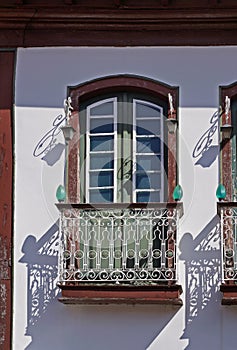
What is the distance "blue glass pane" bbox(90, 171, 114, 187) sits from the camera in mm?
14906

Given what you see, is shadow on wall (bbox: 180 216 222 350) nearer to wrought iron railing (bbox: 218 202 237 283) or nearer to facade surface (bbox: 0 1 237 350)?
facade surface (bbox: 0 1 237 350)

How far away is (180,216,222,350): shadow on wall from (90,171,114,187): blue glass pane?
4.15 ft

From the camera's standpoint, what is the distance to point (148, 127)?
15047mm

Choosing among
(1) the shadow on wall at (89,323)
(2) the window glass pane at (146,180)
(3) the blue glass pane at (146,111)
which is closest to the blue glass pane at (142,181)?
(2) the window glass pane at (146,180)

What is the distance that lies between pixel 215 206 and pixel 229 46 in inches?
86.2

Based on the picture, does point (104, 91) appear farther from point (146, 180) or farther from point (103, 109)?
point (146, 180)

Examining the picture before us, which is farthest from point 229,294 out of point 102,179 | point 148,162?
point 102,179

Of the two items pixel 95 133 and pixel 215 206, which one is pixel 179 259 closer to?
pixel 215 206

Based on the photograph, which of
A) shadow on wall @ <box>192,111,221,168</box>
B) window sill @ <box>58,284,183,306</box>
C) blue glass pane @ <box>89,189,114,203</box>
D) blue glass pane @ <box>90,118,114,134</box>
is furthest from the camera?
blue glass pane @ <box>90,118,114,134</box>

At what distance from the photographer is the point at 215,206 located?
1452 centimetres

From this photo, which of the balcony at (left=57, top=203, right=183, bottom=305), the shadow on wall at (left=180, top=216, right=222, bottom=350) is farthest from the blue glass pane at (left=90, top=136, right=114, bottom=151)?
the shadow on wall at (left=180, top=216, right=222, bottom=350)

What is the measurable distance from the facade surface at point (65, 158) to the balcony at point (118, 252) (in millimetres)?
207

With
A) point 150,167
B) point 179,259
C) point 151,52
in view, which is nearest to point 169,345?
point 179,259

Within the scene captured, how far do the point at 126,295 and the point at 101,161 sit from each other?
6.37 feet
